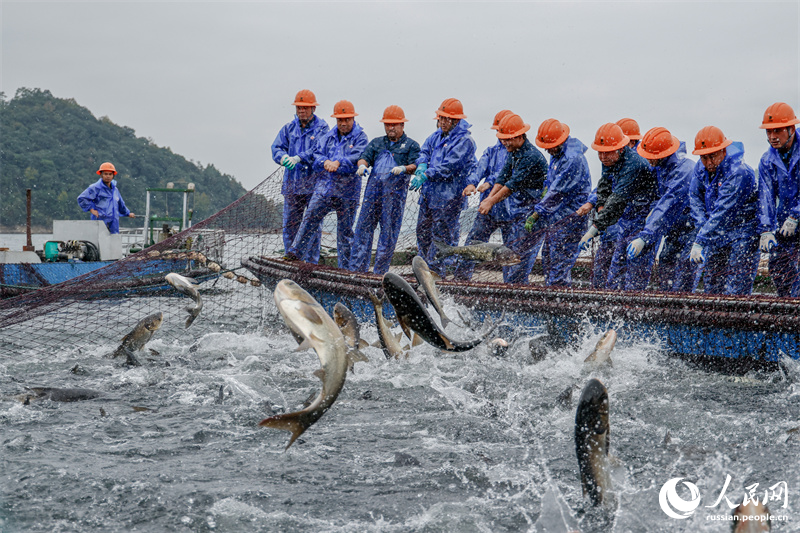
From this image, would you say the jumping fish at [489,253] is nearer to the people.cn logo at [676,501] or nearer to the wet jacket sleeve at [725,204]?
the wet jacket sleeve at [725,204]

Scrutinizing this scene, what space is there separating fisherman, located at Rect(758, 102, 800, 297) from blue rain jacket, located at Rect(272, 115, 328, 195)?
619 centimetres

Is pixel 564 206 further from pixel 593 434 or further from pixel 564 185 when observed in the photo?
pixel 593 434

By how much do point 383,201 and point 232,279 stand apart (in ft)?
8.22

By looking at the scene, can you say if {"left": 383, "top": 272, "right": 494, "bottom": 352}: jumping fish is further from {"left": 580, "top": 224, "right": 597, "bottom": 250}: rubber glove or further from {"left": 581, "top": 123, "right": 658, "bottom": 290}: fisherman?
{"left": 581, "top": 123, "right": 658, "bottom": 290}: fisherman

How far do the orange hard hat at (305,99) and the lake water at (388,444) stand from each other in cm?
461

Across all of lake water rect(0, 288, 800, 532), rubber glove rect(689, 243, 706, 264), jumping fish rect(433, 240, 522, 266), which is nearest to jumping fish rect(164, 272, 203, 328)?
lake water rect(0, 288, 800, 532)

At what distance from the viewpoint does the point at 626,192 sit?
8.60 meters

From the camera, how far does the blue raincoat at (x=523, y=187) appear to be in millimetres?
9320

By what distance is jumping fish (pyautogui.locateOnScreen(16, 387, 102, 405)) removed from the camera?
6152mm

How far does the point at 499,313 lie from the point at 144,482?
4.52 m

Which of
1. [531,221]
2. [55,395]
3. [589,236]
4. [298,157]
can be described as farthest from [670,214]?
[55,395]

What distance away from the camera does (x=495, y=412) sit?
6.00m

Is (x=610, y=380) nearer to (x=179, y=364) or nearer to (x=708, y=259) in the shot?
(x=708, y=259)

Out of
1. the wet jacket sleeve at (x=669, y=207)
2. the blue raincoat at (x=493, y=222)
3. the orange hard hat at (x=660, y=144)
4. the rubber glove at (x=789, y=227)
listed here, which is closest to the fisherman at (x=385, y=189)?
the blue raincoat at (x=493, y=222)
